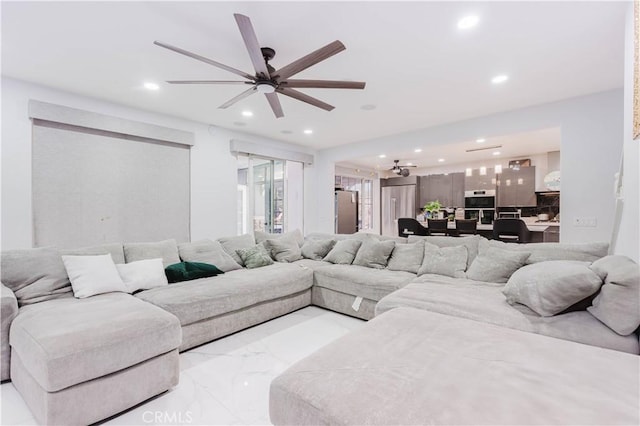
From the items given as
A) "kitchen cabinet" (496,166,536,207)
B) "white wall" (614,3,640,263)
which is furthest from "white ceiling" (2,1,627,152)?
"kitchen cabinet" (496,166,536,207)

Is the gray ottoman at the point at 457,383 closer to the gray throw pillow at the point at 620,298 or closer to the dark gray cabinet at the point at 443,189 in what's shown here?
the gray throw pillow at the point at 620,298

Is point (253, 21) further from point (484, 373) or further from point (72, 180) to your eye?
point (72, 180)

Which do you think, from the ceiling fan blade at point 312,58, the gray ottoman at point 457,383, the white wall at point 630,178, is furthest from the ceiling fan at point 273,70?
the gray ottoman at point 457,383

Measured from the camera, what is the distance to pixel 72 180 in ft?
11.7

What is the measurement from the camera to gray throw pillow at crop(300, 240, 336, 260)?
14.5ft

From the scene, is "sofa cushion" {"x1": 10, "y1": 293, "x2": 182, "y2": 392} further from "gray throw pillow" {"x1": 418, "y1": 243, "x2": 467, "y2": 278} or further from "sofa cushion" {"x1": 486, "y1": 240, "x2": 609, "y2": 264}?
"sofa cushion" {"x1": 486, "y1": 240, "x2": 609, "y2": 264}

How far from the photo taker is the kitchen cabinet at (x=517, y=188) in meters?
6.56

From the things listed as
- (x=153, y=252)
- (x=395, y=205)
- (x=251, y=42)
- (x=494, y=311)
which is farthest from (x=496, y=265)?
(x=395, y=205)

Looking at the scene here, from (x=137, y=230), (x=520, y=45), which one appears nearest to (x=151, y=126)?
(x=137, y=230)

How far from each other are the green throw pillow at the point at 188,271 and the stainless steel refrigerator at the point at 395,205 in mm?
6442

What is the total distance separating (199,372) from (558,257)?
10.6 feet

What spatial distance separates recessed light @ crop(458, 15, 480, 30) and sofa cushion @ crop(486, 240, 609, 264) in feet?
6.84

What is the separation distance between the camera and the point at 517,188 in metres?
6.68

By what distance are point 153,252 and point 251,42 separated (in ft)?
7.83
